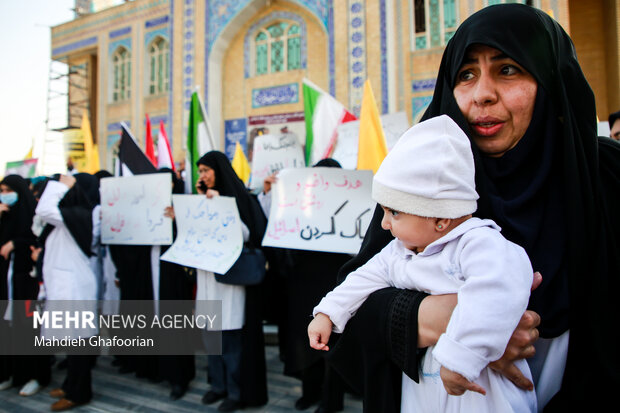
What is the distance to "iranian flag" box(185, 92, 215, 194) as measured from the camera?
3.36 meters

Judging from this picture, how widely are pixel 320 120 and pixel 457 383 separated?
3381 millimetres

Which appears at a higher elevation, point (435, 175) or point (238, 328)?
point (435, 175)

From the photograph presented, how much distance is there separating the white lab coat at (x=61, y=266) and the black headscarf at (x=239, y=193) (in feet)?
3.49

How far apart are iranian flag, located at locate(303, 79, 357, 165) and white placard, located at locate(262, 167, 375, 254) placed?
1.33 metres

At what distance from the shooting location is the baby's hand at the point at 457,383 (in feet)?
2.10

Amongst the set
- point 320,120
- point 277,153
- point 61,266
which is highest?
point 320,120

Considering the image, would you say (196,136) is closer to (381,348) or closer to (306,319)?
(306,319)

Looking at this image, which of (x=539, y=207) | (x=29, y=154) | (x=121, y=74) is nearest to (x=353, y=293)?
(x=539, y=207)

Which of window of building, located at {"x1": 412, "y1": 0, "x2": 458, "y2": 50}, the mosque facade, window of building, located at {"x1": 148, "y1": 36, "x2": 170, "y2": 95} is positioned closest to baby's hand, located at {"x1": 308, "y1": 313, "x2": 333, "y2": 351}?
the mosque facade

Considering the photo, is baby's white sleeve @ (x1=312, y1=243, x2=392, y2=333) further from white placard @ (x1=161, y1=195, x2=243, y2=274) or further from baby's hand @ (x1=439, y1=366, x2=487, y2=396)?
white placard @ (x1=161, y1=195, x2=243, y2=274)

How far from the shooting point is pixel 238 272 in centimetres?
259

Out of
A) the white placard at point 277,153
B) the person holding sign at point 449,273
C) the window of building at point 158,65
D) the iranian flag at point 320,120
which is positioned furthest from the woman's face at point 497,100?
the window of building at point 158,65

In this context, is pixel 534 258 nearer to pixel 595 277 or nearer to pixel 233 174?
pixel 595 277

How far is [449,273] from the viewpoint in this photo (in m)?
0.76
